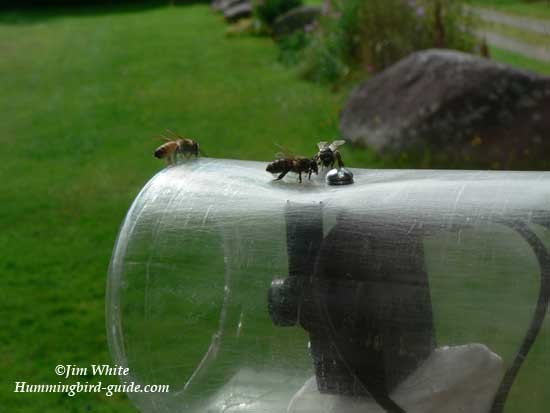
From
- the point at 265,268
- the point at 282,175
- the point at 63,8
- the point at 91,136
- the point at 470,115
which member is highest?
the point at 282,175

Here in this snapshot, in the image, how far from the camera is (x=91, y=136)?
10.6m

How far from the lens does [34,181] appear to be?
8.71m

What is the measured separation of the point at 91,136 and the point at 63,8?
17.8 meters

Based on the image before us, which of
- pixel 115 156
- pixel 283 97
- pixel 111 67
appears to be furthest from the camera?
pixel 111 67

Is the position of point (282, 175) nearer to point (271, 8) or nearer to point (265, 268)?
point (265, 268)

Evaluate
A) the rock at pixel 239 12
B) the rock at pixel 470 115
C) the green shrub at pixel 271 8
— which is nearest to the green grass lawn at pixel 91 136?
the rock at pixel 239 12

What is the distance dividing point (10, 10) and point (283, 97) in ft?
56.7

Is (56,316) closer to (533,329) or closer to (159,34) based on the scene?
(533,329)

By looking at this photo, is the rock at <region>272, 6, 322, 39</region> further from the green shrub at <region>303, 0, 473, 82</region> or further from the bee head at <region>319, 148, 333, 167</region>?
the bee head at <region>319, 148, 333, 167</region>

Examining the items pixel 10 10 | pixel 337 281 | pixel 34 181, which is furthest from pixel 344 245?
pixel 10 10

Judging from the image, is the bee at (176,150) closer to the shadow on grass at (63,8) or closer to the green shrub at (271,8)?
the green shrub at (271,8)

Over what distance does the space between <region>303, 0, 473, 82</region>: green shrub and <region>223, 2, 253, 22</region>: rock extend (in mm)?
7649

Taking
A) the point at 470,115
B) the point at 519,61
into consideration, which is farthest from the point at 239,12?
the point at 470,115

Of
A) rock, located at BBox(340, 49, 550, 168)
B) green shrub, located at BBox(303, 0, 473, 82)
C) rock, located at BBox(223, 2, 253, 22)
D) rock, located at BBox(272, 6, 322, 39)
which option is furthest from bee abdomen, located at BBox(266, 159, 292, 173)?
rock, located at BBox(223, 2, 253, 22)
